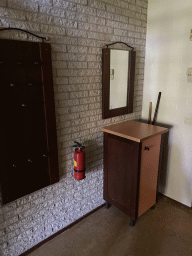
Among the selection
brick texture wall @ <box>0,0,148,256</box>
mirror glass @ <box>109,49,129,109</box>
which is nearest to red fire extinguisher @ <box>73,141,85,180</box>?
brick texture wall @ <box>0,0,148,256</box>

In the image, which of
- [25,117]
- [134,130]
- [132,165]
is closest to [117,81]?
[134,130]

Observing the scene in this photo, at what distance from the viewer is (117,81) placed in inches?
94.9

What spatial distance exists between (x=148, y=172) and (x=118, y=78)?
3.83 feet

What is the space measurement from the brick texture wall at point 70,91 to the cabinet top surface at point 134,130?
155mm

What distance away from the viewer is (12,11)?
1.48 metres

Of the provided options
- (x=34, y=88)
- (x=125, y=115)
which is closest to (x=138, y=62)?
(x=125, y=115)

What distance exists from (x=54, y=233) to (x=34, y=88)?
60.7 inches

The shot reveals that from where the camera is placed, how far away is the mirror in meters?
2.24

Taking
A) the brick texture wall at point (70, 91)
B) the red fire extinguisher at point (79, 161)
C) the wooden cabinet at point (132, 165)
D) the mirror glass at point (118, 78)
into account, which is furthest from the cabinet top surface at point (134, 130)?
the red fire extinguisher at point (79, 161)

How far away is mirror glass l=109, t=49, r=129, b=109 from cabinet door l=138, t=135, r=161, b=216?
25.9 inches

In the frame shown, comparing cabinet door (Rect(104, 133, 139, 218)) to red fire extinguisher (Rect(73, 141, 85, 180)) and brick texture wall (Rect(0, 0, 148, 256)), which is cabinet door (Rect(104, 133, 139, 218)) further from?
red fire extinguisher (Rect(73, 141, 85, 180))

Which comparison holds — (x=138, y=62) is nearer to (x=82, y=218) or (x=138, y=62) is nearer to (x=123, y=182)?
(x=123, y=182)

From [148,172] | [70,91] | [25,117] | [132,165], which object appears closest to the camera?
[25,117]

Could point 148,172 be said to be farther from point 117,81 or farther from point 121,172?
point 117,81
